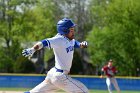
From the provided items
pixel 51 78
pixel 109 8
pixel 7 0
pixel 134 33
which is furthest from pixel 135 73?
pixel 51 78

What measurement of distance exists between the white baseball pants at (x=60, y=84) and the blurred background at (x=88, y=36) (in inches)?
1546

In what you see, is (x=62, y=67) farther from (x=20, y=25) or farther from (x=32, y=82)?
(x=20, y=25)

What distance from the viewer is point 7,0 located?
5141 cm

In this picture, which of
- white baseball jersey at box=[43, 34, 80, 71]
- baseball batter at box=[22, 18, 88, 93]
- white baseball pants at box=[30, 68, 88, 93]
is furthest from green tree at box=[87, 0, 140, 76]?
white baseball pants at box=[30, 68, 88, 93]

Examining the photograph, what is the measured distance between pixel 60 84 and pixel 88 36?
44468 mm

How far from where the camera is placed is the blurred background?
161 ft

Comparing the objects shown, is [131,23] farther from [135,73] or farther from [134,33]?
[135,73]

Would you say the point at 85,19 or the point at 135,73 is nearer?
the point at 135,73

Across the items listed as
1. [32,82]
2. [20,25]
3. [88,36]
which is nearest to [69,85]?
[32,82]

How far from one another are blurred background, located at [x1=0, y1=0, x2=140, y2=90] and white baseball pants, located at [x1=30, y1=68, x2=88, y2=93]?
39260mm

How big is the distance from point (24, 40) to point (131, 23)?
13042 mm

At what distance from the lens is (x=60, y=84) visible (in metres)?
9.39

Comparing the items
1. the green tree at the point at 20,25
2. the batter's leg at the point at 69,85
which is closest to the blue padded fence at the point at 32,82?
the batter's leg at the point at 69,85

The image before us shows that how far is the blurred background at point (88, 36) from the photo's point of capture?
49031 mm
